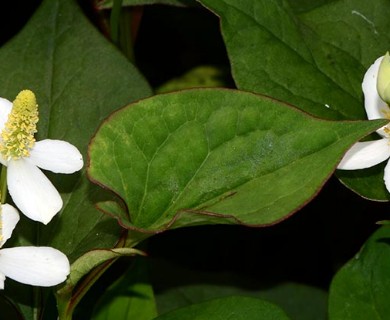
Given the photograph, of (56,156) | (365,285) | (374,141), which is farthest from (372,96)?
(56,156)

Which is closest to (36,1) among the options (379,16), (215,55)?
(215,55)

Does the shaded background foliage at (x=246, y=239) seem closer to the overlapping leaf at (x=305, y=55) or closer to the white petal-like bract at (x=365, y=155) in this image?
the overlapping leaf at (x=305, y=55)

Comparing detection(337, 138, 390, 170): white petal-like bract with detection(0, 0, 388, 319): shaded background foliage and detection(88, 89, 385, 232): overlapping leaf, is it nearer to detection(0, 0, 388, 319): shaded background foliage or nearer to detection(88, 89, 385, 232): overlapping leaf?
detection(88, 89, 385, 232): overlapping leaf

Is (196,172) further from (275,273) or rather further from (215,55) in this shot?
(215,55)

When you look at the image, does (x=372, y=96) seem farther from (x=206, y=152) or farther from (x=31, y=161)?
(x=31, y=161)

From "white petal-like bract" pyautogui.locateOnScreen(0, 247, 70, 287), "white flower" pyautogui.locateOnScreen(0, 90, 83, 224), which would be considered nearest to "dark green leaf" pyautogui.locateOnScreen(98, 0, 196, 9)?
"white flower" pyautogui.locateOnScreen(0, 90, 83, 224)

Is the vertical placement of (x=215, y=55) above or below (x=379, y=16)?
below
